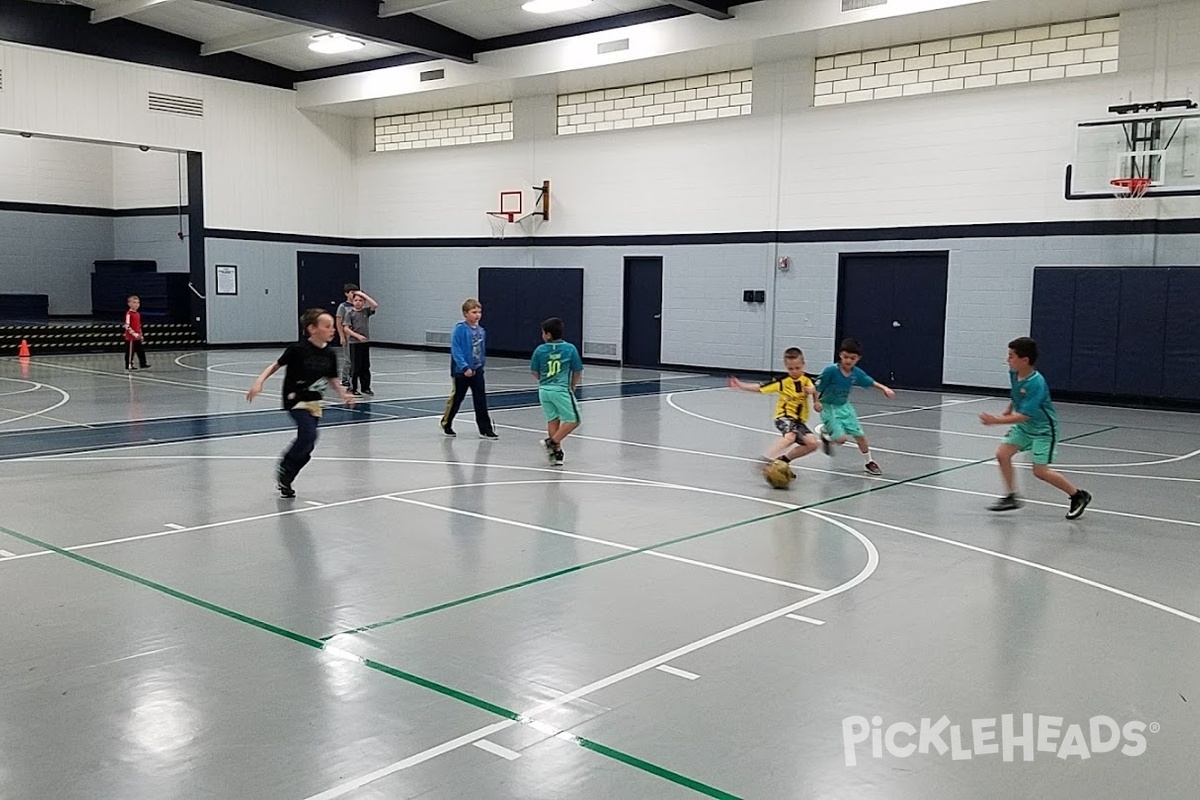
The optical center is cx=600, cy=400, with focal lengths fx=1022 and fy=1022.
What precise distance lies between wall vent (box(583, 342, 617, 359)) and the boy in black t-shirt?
17.0 meters

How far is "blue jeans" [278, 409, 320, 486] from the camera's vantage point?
8828 mm

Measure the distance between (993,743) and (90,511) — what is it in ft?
23.1

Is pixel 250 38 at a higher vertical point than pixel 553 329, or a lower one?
higher

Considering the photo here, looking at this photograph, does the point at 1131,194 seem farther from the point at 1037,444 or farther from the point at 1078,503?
the point at 1078,503

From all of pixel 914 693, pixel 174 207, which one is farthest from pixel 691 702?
pixel 174 207

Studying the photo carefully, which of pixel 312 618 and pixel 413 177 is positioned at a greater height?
pixel 413 177

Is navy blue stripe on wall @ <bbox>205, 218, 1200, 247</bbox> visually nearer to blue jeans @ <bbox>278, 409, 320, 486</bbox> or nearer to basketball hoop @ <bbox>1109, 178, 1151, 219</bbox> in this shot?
basketball hoop @ <bbox>1109, 178, 1151, 219</bbox>

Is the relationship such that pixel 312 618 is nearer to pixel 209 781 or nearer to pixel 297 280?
pixel 209 781

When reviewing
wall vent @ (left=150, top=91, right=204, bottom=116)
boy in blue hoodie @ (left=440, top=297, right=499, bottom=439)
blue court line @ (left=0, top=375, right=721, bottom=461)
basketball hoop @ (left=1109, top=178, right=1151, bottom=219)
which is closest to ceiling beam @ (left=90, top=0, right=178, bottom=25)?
wall vent @ (left=150, top=91, right=204, bottom=116)

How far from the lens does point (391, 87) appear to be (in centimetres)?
2694

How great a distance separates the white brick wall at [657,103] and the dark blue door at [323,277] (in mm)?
8727

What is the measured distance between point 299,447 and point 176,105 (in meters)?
21.2

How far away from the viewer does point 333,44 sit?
25.5m

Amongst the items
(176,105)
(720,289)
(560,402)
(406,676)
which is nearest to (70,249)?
(176,105)
